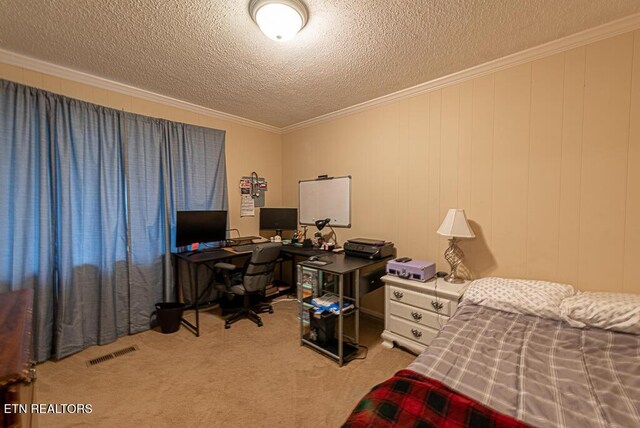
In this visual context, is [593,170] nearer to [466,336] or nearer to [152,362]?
[466,336]

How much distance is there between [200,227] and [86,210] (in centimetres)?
106

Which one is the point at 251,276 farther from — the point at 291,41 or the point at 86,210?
the point at 291,41

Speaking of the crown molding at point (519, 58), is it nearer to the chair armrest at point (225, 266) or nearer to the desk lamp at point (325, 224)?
the desk lamp at point (325, 224)

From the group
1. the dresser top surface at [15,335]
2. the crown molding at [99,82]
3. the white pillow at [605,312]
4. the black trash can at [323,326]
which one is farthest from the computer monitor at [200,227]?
the white pillow at [605,312]

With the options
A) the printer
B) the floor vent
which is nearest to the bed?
the printer

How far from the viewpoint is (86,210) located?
2553 millimetres

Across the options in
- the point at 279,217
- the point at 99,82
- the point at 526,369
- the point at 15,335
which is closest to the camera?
the point at 15,335

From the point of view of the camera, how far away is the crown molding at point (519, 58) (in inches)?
73.0

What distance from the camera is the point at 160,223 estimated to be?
3070 mm

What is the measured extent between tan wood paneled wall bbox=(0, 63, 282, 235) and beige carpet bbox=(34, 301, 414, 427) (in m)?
1.81

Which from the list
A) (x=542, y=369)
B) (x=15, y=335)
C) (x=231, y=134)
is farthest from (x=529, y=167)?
(x=231, y=134)

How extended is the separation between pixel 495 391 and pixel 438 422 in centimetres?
36

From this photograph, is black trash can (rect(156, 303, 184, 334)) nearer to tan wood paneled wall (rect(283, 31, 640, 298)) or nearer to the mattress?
tan wood paneled wall (rect(283, 31, 640, 298))

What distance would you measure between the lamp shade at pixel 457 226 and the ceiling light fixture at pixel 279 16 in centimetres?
193
